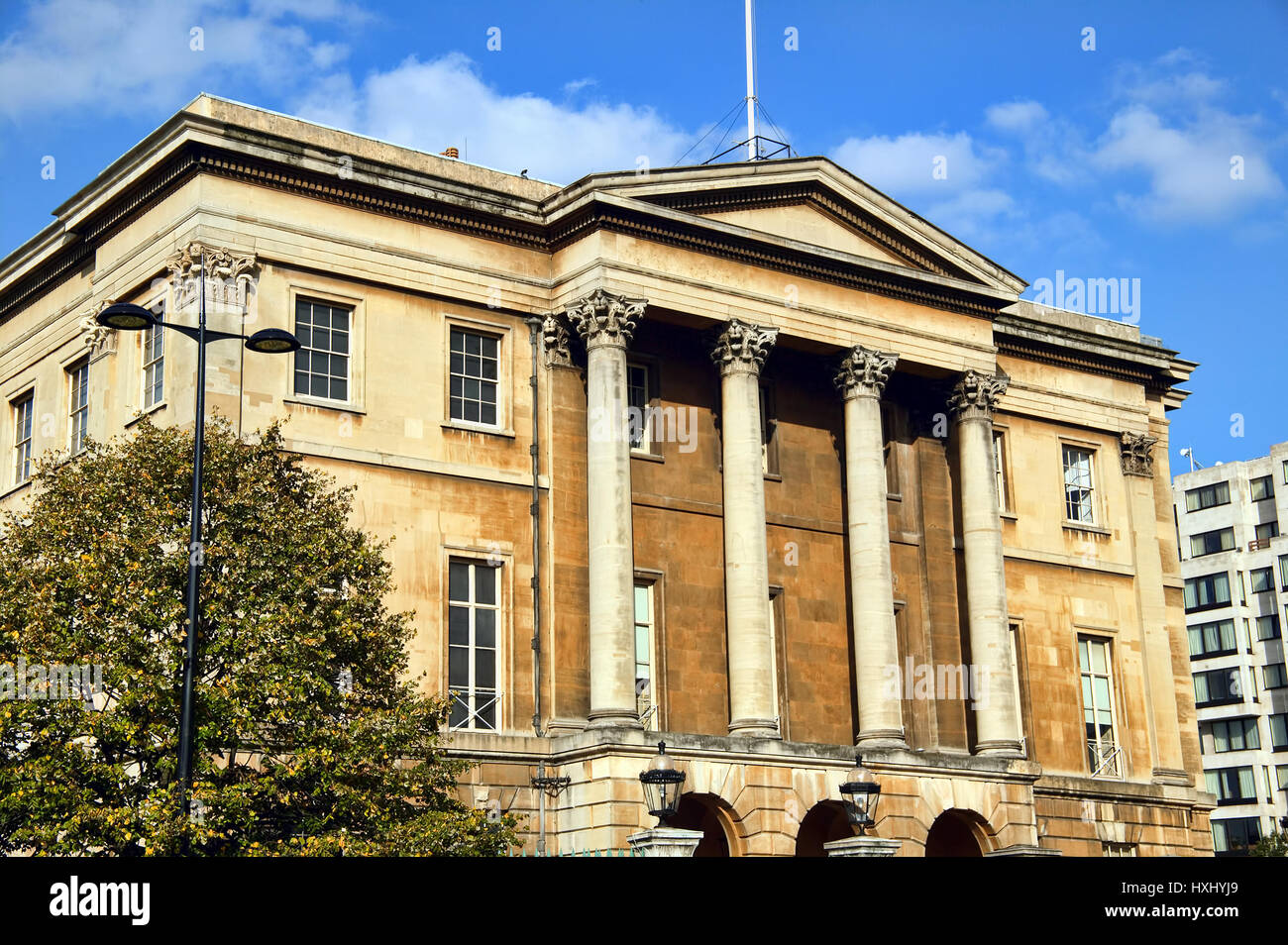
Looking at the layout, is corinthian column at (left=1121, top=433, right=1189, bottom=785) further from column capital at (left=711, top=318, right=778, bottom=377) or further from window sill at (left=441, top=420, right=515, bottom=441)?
window sill at (left=441, top=420, right=515, bottom=441)

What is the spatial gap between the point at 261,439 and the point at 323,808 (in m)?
6.11

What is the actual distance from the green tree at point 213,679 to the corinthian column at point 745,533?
30.5 ft

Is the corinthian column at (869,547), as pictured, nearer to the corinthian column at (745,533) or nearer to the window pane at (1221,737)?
the corinthian column at (745,533)

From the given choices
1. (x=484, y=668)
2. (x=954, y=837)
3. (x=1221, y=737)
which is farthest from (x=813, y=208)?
(x=1221, y=737)

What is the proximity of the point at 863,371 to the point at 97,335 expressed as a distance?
16729 mm

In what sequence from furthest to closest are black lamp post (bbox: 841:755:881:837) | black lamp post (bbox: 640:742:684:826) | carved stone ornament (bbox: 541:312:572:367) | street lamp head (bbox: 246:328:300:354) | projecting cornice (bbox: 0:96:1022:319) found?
carved stone ornament (bbox: 541:312:572:367), projecting cornice (bbox: 0:96:1022:319), black lamp post (bbox: 841:755:881:837), black lamp post (bbox: 640:742:684:826), street lamp head (bbox: 246:328:300:354)

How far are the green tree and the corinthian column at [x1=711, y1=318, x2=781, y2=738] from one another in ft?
30.5

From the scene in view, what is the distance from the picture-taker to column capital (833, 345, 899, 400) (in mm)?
40750

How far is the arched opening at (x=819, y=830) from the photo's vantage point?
39500 millimetres

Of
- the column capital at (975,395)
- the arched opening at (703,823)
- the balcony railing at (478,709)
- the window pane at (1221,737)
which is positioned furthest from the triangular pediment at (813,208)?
the window pane at (1221,737)

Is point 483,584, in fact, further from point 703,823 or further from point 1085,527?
point 1085,527

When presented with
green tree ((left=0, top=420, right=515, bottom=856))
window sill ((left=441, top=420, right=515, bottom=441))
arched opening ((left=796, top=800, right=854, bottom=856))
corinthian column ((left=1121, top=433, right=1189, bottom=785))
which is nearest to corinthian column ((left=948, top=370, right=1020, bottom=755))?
arched opening ((left=796, top=800, right=854, bottom=856))

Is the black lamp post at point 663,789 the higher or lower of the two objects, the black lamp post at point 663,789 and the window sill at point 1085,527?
the lower
